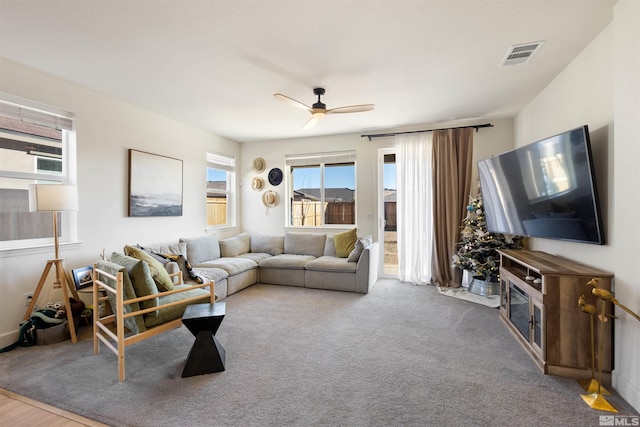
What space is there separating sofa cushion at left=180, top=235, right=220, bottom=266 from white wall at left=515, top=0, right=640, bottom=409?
4.51 m

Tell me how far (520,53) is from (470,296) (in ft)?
9.80

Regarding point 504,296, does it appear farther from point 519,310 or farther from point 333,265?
point 333,265

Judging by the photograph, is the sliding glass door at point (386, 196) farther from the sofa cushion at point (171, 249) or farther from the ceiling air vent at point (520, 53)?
the sofa cushion at point (171, 249)

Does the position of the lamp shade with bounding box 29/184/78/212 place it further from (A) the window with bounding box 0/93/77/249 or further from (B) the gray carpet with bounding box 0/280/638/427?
(B) the gray carpet with bounding box 0/280/638/427

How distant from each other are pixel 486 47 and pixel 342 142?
3.08m

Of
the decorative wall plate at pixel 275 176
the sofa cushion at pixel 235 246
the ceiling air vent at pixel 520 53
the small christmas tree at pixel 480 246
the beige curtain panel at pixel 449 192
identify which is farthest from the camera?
the decorative wall plate at pixel 275 176

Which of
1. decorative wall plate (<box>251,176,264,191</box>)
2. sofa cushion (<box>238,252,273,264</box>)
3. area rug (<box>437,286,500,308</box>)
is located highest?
decorative wall plate (<box>251,176,264,191</box>)

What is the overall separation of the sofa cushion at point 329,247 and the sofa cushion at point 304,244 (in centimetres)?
8

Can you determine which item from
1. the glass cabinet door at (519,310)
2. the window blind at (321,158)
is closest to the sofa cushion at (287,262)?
the window blind at (321,158)

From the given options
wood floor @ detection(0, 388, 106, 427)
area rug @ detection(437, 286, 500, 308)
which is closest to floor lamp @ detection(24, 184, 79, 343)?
wood floor @ detection(0, 388, 106, 427)

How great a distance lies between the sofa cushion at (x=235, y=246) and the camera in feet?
16.8

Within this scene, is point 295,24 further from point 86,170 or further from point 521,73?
point 86,170

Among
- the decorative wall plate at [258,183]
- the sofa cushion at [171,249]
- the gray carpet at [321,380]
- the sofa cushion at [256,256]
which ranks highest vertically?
the decorative wall plate at [258,183]

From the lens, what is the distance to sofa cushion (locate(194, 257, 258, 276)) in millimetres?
4273
